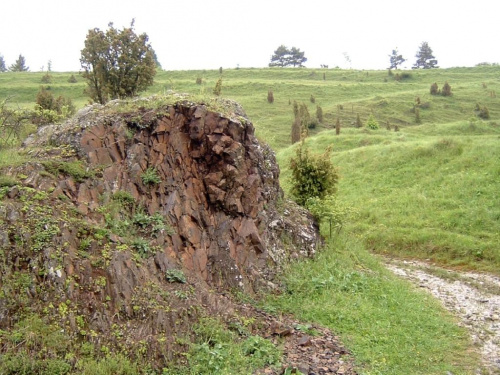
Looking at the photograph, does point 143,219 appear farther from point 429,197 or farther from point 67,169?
point 429,197

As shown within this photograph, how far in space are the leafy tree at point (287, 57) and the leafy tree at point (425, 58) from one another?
20188 mm

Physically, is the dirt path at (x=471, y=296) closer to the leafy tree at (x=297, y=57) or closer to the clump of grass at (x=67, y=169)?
the clump of grass at (x=67, y=169)

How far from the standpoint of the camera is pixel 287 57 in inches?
3191

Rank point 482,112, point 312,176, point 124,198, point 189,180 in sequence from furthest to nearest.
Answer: point 482,112 → point 312,176 → point 189,180 → point 124,198

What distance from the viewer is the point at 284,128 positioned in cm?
3831

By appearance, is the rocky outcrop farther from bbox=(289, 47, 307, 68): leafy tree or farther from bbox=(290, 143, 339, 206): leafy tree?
bbox=(289, 47, 307, 68): leafy tree

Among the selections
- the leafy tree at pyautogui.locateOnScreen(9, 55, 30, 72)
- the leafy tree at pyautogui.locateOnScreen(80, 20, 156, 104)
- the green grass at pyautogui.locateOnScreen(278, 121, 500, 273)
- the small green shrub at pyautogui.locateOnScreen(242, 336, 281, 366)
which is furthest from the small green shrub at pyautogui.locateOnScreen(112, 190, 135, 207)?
→ the leafy tree at pyautogui.locateOnScreen(9, 55, 30, 72)

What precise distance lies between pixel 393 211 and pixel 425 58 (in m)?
68.1

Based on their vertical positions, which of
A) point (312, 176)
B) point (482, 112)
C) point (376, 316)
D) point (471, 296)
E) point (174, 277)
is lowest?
point (471, 296)

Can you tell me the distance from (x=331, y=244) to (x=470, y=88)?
45.0 metres

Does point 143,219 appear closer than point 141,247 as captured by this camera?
No

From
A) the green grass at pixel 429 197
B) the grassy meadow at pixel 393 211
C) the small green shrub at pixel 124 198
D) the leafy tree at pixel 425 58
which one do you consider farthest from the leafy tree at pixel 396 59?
the small green shrub at pixel 124 198

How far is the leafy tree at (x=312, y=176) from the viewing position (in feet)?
49.7

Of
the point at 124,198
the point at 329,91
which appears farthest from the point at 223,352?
the point at 329,91
